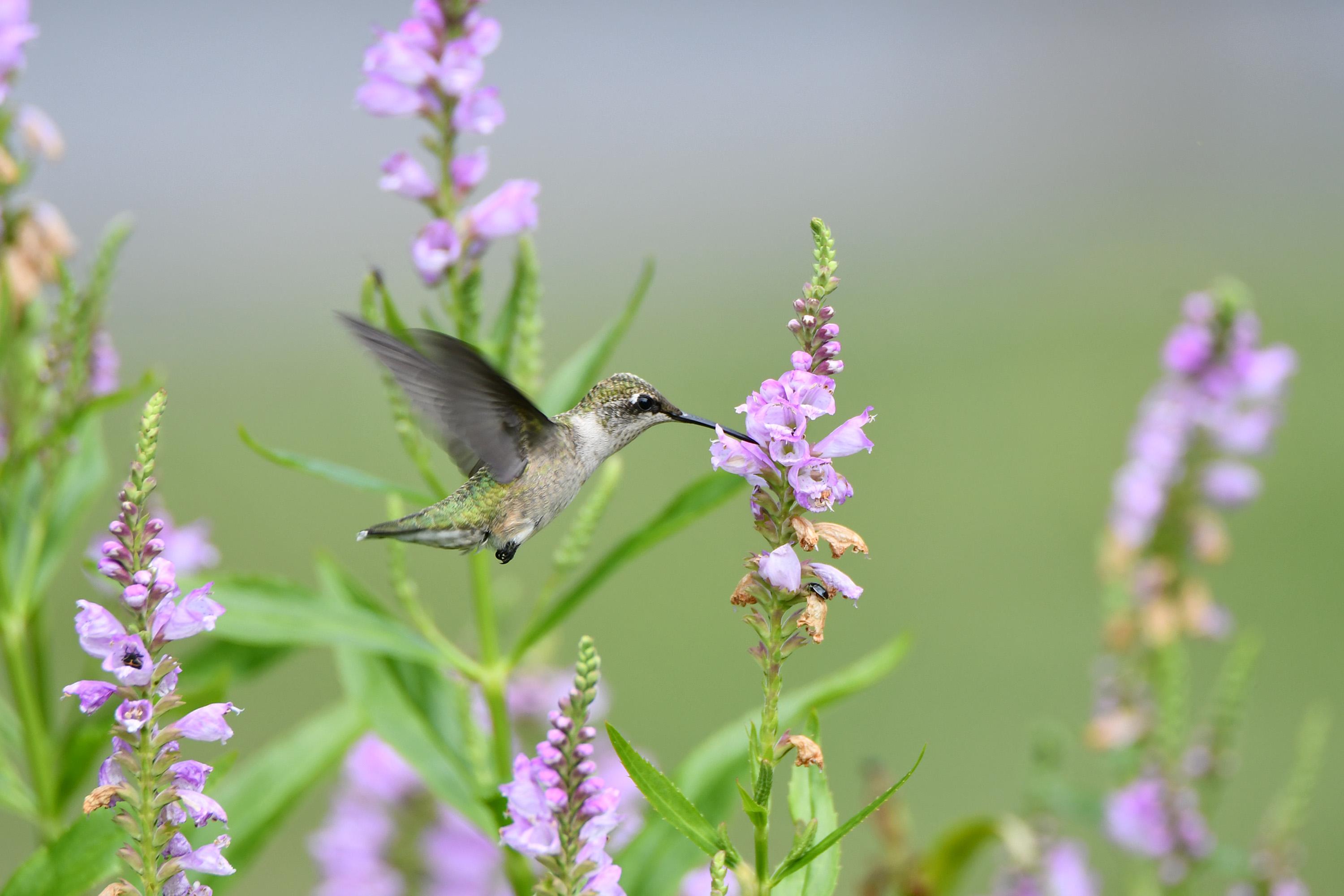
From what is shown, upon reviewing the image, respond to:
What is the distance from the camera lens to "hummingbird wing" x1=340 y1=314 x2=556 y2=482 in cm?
106

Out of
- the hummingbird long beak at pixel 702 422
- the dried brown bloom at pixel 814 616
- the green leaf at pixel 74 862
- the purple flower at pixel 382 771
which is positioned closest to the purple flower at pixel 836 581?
the dried brown bloom at pixel 814 616

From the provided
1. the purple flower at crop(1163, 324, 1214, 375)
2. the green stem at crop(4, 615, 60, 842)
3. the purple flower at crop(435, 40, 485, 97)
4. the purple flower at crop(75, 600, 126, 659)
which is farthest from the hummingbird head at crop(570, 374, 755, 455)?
the purple flower at crop(1163, 324, 1214, 375)

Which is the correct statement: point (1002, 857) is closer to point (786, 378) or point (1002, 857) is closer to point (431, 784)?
point (431, 784)

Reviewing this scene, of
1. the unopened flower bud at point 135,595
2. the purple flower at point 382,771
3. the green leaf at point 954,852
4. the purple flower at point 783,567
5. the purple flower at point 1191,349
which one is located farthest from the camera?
the purple flower at point 1191,349

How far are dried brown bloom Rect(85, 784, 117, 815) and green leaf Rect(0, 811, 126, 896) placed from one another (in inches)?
7.8

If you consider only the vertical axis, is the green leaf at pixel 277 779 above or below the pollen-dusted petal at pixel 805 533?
below

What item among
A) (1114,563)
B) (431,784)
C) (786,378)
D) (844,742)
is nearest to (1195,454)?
A: (1114,563)

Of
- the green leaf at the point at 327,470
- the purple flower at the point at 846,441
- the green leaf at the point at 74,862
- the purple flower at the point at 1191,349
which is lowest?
the green leaf at the point at 74,862

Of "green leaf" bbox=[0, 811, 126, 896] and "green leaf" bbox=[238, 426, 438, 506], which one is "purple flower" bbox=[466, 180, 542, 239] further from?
"green leaf" bbox=[0, 811, 126, 896]

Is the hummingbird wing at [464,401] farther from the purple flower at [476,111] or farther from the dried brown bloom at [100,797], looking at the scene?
the dried brown bloom at [100,797]

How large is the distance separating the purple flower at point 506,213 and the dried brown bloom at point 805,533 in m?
0.57

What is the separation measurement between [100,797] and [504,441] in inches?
21.2

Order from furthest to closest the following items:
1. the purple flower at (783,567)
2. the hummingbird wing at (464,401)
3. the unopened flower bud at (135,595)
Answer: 1. the hummingbird wing at (464,401)
2. the purple flower at (783,567)
3. the unopened flower bud at (135,595)

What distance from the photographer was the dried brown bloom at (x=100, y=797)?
2.24 ft
